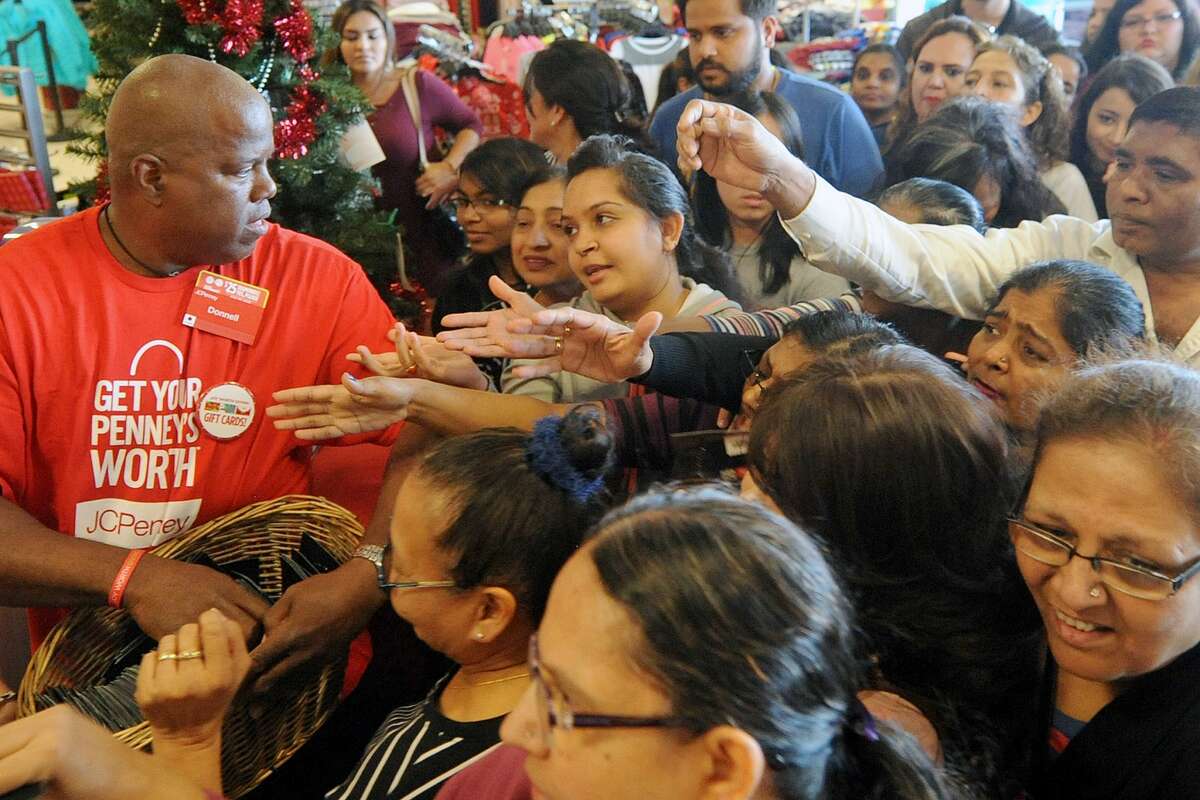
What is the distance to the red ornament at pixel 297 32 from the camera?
2.89 m

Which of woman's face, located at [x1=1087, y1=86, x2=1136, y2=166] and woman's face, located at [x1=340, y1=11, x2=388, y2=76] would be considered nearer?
woman's face, located at [x1=1087, y1=86, x2=1136, y2=166]

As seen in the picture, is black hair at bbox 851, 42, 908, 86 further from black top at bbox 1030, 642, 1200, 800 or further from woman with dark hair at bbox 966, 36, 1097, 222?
black top at bbox 1030, 642, 1200, 800

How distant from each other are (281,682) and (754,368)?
3.08ft

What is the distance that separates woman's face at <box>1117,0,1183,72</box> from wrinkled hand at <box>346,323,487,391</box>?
132 inches

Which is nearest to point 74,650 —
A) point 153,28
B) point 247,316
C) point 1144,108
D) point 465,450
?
point 247,316

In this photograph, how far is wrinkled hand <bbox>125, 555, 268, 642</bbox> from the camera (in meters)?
1.58

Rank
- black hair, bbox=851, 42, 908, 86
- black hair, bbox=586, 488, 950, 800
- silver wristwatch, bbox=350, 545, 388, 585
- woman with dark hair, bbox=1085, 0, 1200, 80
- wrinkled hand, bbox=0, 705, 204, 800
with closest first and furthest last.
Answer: black hair, bbox=586, 488, 950, 800, wrinkled hand, bbox=0, 705, 204, 800, silver wristwatch, bbox=350, 545, 388, 585, woman with dark hair, bbox=1085, 0, 1200, 80, black hair, bbox=851, 42, 908, 86

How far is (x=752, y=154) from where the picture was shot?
1.91 m

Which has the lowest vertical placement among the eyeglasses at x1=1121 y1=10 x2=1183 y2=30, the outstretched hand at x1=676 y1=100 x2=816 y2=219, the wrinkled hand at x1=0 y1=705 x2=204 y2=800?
the wrinkled hand at x1=0 y1=705 x2=204 y2=800

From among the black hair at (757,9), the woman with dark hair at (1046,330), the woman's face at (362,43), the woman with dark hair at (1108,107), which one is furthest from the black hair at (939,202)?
the woman's face at (362,43)

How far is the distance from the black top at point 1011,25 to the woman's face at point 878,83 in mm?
112

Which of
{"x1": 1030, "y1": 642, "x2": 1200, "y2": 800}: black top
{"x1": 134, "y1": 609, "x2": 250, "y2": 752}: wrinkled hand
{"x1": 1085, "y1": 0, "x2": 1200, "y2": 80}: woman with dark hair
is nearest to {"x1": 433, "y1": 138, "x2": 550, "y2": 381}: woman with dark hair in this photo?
{"x1": 134, "y1": 609, "x2": 250, "y2": 752}: wrinkled hand

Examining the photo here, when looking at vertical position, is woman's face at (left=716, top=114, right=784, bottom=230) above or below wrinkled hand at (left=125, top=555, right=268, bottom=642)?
above

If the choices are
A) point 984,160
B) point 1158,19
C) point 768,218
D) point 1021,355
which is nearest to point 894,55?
point 1158,19
